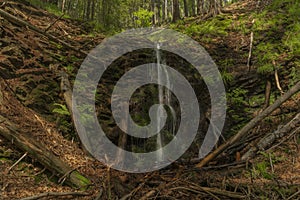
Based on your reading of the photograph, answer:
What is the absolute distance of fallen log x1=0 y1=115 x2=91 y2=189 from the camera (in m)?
5.02

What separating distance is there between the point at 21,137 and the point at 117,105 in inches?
136

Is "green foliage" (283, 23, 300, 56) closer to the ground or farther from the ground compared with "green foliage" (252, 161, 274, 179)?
farther from the ground

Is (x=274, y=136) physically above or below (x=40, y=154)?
below

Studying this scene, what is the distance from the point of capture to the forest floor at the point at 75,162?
15.4 ft

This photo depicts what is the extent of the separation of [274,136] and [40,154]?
4876 mm

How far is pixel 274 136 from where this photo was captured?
241 inches

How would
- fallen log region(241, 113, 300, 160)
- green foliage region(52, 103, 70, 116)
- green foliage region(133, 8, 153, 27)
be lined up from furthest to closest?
green foliage region(133, 8, 153, 27), green foliage region(52, 103, 70, 116), fallen log region(241, 113, 300, 160)

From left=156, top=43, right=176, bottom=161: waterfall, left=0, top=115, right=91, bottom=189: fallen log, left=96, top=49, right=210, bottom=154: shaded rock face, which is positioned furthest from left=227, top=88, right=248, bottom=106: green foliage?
left=0, top=115, right=91, bottom=189: fallen log

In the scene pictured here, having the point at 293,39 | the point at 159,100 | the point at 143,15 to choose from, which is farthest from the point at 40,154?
the point at 143,15

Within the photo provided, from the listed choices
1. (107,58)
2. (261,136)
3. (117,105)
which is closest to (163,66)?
(107,58)

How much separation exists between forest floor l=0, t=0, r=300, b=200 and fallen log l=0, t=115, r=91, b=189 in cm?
10

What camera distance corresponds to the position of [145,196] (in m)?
4.67

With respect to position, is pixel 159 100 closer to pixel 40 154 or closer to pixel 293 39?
pixel 40 154

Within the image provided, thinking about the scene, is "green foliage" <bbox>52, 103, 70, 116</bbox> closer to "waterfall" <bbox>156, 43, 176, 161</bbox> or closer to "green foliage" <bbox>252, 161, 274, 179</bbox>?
"waterfall" <bbox>156, 43, 176, 161</bbox>
